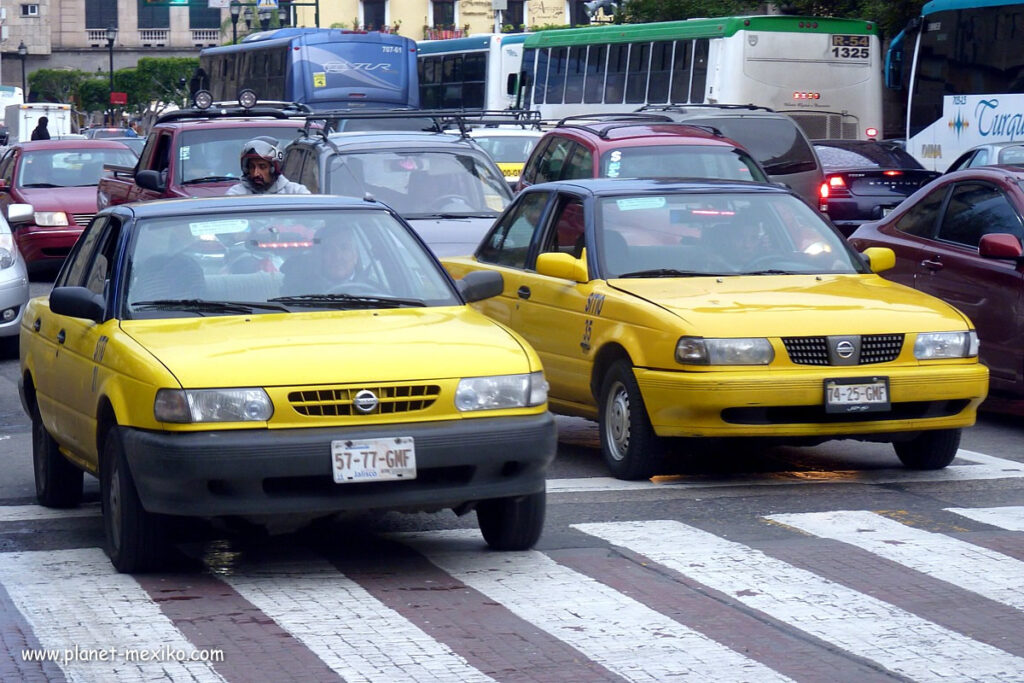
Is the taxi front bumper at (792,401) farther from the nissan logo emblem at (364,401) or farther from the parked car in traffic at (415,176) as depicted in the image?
the parked car in traffic at (415,176)

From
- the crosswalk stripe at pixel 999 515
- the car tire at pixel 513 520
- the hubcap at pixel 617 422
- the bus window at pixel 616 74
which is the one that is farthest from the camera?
the bus window at pixel 616 74

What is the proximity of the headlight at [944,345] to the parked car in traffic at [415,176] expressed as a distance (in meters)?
5.59

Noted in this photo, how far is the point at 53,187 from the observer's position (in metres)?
22.6

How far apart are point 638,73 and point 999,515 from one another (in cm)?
2369

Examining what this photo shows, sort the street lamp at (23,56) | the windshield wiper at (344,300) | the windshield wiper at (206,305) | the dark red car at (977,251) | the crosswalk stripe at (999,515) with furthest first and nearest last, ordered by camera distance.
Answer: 1. the street lamp at (23,56)
2. the dark red car at (977,251)
3. the crosswalk stripe at (999,515)
4. the windshield wiper at (344,300)
5. the windshield wiper at (206,305)

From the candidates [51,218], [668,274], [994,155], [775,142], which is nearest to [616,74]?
[775,142]

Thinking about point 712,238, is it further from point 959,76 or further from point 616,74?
point 616,74

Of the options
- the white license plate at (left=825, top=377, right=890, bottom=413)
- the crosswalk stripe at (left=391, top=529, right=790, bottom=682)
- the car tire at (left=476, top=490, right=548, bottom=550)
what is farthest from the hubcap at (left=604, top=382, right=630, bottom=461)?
the car tire at (left=476, top=490, right=548, bottom=550)

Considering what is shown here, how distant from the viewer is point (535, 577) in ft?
22.3

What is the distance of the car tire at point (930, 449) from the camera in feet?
29.9

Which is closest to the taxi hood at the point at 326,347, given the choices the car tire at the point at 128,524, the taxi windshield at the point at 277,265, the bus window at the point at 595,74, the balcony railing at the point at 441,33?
the taxi windshield at the point at 277,265

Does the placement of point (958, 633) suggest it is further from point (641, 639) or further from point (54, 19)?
point (54, 19)

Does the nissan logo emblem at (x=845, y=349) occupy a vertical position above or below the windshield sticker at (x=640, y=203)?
below

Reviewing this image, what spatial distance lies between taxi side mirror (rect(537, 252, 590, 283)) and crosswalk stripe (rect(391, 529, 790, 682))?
7.19 ft
